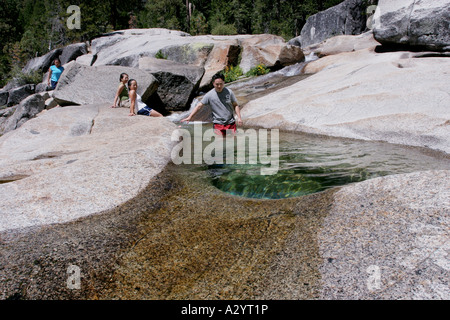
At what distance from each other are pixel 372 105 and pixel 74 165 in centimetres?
677

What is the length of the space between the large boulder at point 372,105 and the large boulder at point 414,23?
664 millimetres

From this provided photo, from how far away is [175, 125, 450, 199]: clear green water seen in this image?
455 centimetres

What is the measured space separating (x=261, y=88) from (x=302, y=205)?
11.5 meters

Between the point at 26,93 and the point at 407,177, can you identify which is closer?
the point at 407,177

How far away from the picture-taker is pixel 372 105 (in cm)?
778

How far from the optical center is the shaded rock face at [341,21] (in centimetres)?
3084

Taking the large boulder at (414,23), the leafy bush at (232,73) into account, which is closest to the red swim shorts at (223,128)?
the large boulder at (414,23)

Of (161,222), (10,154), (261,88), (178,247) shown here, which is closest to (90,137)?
(10,154)

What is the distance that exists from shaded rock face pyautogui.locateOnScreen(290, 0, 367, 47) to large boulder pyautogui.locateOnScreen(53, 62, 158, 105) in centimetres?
2508

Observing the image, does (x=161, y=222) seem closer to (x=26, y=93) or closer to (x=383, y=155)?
(x=383, y=155)

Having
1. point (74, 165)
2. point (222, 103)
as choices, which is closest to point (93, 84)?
point (222, 103)

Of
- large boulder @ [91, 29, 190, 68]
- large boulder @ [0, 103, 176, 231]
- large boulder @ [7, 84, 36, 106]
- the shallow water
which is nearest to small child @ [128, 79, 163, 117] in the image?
large boulder @ [0, 103, 176, 231]

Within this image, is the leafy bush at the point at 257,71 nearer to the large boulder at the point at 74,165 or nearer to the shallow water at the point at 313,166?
the large boulder at the point at 74,165

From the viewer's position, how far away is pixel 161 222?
3.56m
